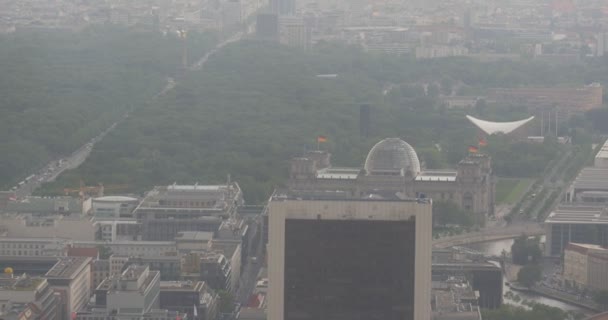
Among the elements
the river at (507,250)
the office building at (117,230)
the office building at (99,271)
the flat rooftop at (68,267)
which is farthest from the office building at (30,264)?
the river at (507,250)

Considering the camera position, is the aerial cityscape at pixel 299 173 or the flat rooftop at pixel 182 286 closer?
Answer: the aerial cityscape at pixel 299 173

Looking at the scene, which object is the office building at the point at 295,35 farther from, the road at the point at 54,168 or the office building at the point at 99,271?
the office building at the point at 99,271

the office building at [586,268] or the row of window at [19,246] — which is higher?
the row of window at [19,246]

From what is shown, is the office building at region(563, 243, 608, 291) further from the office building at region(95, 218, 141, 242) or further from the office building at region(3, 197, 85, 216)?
the office building at region(3, 197, 85, 216)

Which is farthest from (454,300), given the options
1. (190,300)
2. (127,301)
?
(127,301)

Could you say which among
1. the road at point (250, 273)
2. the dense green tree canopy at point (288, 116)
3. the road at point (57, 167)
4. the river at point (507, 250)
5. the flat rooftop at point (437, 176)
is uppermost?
the flat rooftop at point (437, 176)

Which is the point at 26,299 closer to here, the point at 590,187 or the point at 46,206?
the point at 46,206

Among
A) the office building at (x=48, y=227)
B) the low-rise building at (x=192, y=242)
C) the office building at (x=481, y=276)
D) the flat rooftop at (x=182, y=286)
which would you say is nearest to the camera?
the flat rooftop at (x=182, y=286)
